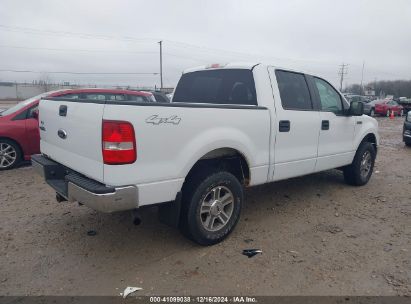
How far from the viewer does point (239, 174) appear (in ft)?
12.6

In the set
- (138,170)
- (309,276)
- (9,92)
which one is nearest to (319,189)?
(309,276)

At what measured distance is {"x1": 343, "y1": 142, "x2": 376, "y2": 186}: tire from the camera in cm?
555

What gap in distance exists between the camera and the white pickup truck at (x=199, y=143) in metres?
2.64

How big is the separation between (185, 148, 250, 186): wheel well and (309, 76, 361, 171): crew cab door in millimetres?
1400

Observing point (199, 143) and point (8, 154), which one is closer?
point (199, 143)

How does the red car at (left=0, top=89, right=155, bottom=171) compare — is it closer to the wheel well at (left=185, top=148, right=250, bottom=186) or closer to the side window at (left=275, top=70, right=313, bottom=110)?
the wheel well at (left=185, top=148, right=250, bottom=186)

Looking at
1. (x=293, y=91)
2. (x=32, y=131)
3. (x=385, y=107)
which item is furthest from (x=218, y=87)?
(x=385, y=107)

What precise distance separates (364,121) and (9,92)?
67.8 metres

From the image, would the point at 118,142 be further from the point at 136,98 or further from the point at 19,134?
the point at 136,98

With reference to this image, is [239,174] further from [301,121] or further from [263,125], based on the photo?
[301,121]

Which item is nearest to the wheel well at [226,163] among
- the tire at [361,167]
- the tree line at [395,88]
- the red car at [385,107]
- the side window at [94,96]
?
the tire at [361,167]

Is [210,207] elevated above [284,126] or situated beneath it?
situated beneath

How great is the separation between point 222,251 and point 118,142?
5.36ft

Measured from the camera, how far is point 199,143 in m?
3.07
